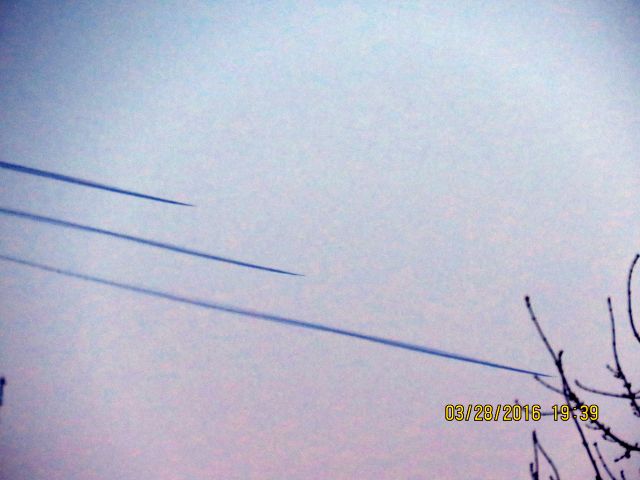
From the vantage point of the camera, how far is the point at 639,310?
Answer: 5.85ft

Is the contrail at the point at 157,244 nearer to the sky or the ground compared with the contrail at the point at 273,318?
nearer to the sky

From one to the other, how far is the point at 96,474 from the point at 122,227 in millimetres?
996

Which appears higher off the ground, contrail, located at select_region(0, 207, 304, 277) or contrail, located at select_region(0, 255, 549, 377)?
contrail, located at select_region(0, 207, 304, 277)

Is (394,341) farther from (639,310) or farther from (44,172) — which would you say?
(44,172)

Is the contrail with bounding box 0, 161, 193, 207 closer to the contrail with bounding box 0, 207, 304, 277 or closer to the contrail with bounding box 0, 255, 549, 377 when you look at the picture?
the contrail with bounding box 0, 207, 304, 277

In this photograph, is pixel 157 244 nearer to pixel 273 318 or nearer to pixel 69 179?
pixel 69 179

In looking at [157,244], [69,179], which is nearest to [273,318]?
[157,244]

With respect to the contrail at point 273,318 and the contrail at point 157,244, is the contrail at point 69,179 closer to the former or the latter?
the contrail at point 157,244

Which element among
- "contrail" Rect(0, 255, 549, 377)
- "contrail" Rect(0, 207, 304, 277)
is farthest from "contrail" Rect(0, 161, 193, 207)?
"contrail" Rect(0, 255, 549, 377)

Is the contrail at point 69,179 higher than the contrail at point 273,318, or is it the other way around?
the contrail at point 69,179

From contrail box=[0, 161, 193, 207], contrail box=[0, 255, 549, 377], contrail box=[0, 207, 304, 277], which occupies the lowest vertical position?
contrail box=[0, 255, 549, 377]

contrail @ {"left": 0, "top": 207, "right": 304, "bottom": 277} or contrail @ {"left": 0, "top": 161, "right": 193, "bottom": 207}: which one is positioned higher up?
contrail @ {"left": 0, "top": 161, "right": 193, "bottom": 207}

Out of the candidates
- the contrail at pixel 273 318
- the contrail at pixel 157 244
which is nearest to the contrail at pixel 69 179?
the contrail at pixel 157 244

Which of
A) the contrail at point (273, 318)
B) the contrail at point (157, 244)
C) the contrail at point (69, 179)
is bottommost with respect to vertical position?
the contrail at point (273, 318)
